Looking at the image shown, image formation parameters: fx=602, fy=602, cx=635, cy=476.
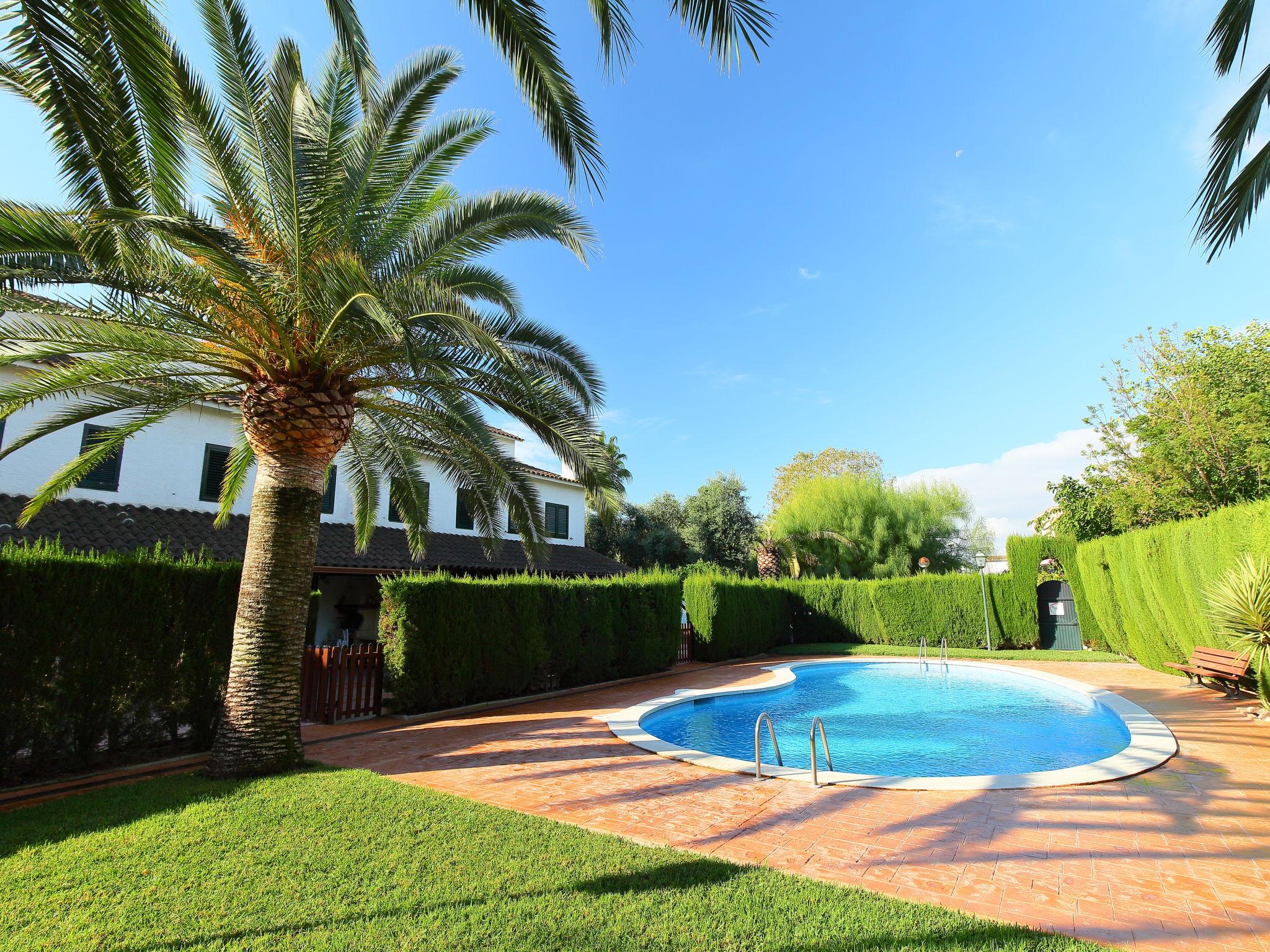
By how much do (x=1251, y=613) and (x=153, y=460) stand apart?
22.6 m

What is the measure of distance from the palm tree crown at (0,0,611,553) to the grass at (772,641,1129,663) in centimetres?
1766

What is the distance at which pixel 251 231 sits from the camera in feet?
24.0

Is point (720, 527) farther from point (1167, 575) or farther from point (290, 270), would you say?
point (290, 270)

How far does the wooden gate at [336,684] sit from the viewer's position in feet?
32.9

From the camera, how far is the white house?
13117mm

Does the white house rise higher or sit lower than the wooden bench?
higher

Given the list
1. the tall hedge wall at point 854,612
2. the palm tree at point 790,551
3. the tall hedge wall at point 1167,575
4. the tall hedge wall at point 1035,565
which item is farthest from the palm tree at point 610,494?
the palm tree at point 790,551

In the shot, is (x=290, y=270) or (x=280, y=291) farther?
(x=290, y=270)

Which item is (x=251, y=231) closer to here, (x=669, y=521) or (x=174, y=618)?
(x=174, y=618)

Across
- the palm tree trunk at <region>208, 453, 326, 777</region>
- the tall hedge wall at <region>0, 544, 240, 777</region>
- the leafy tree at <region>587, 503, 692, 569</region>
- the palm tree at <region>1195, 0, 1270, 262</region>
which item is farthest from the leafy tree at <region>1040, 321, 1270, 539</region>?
the tall hedge wall at <region>0, 544, 240, 777</region>

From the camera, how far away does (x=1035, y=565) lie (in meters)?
22.3

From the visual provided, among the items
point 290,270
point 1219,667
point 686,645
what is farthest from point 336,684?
point 1219,667

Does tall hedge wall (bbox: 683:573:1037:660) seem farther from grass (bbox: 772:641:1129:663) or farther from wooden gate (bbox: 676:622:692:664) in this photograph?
grass (bbox: 772:641:1129:663)

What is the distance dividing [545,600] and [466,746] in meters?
4.98
